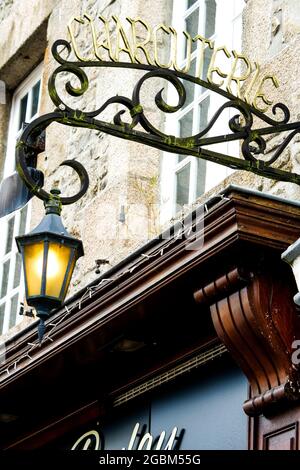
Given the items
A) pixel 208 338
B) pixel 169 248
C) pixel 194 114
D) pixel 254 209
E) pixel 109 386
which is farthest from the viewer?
pixel 194 114

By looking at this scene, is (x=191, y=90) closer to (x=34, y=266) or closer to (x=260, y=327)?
(x=34, y=266)

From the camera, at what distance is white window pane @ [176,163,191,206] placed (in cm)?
833

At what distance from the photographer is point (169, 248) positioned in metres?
6.33

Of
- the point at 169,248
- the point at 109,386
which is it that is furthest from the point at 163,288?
the point at 109,386

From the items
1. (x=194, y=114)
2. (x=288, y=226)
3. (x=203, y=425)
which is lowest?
(x=203, y=425)

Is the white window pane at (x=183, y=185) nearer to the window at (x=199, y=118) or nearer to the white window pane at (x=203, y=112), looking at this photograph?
the window at (x=199, y=118)

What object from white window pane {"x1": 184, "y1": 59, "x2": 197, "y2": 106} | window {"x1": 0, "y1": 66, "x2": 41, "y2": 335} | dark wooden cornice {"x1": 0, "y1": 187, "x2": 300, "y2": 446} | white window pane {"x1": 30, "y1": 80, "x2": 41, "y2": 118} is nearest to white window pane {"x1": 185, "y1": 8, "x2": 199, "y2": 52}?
white window pane {"x1": 184, "y1": 59, "x2": 197, "y2": 106}

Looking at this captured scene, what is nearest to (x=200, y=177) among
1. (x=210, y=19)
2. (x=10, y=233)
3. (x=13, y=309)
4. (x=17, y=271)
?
(x=210, y=19)

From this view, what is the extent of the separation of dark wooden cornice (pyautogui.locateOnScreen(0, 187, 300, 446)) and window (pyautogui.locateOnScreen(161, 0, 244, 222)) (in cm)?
128

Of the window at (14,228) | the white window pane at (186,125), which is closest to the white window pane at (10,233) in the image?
the window at (14,228)

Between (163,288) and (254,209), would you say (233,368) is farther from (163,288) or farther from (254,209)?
(254,209)

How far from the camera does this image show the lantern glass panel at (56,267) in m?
6.33

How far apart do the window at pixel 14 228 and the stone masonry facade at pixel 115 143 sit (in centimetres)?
14

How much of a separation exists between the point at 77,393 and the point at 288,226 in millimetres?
2425
